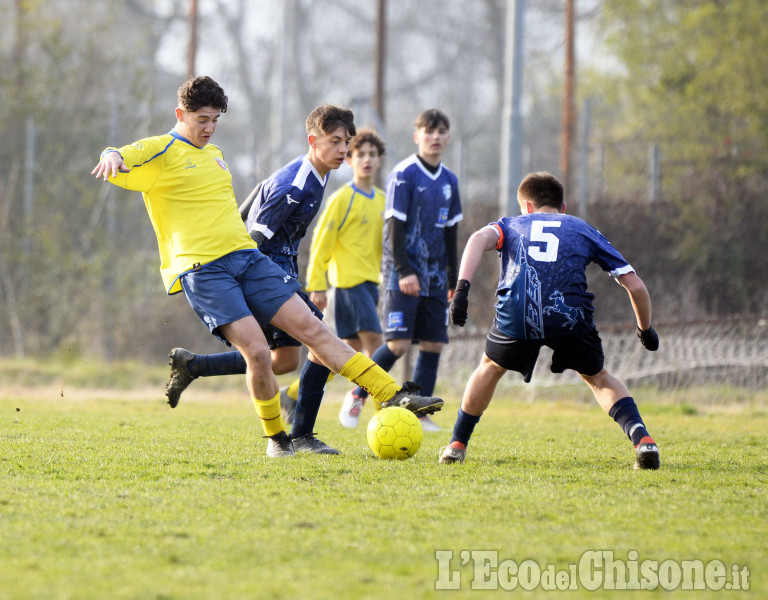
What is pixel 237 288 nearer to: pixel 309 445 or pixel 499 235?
pixel 309 445

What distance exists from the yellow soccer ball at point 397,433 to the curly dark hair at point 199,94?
194 centimetres

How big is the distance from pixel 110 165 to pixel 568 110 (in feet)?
37.0

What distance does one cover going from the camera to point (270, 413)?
5.51m

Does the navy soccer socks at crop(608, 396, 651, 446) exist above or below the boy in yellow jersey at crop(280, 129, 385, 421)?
below

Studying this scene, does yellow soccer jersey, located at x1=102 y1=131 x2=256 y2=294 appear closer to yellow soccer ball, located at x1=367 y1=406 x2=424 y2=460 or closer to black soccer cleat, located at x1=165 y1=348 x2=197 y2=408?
black soccer cleat, located at x1=165 y1=348 x2=197 y2=408

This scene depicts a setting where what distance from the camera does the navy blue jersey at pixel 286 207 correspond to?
582 centimetres

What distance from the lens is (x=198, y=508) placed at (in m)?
4.05

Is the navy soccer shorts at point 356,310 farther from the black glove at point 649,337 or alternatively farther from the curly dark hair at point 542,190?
the black glove at point 649,337

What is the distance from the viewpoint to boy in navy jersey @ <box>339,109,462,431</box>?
739cm

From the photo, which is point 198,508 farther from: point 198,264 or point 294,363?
point 294,363

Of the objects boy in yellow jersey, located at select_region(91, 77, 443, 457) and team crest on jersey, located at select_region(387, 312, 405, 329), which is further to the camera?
team crest on jersey, located at select_region(387, 312, 405, 329)

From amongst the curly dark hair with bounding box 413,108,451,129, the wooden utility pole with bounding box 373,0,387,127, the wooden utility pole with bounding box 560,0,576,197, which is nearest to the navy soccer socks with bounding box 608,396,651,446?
the curly dark hair with bounding box 413,108,451,129

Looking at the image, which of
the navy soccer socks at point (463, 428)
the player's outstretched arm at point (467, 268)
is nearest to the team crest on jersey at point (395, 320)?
the navy soccer socks at point (463, 428)

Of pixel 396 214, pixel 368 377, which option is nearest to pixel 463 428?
pixel 368 377
